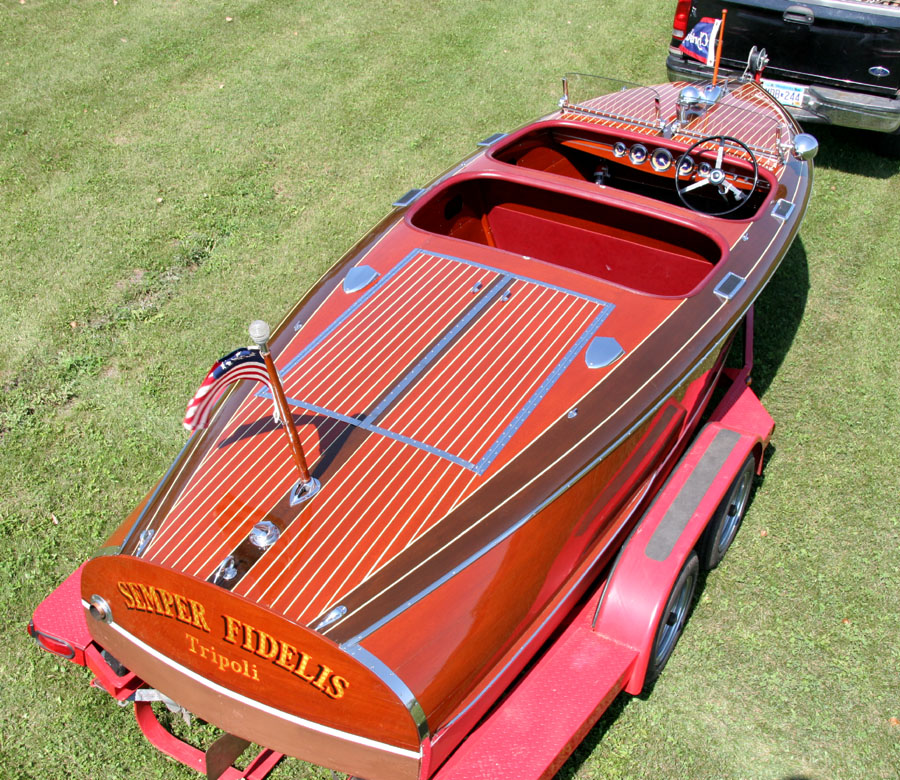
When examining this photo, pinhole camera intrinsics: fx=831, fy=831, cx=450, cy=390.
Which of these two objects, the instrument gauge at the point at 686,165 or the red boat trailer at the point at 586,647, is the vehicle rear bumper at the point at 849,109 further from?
the red boat trailer at the point at 586,647

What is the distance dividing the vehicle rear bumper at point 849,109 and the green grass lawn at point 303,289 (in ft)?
2.04

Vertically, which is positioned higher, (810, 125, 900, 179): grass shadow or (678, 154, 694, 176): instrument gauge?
(678, 154, 694, 176): instrument gauge

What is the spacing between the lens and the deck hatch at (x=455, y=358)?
3.44 m

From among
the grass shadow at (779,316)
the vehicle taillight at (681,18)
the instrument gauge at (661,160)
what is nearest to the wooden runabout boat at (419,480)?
the instrument gauge at (661,160)

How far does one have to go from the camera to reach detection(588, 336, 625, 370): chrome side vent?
11.9 ft

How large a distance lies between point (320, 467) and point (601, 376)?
1.26 m

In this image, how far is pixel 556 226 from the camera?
16.0 feet

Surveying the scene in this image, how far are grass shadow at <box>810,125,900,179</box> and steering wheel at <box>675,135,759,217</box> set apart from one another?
9.66ft

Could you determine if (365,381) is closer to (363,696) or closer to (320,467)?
(320,467)

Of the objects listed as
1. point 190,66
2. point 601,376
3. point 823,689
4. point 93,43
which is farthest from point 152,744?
point 93,43

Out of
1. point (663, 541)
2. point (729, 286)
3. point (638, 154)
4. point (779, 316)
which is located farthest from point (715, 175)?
point (663, 541)

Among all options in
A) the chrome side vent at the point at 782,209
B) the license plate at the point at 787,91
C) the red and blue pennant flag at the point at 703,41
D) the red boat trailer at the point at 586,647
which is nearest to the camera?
the red boat trailer at the point at 586,647

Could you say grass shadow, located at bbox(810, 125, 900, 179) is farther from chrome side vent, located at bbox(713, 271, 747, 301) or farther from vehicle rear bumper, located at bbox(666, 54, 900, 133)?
chrome side vent, located at bbox(713, 271, 747, 301)

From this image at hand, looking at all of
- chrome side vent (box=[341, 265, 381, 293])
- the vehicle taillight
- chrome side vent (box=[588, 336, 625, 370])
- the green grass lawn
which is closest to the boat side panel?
chrome side vent (box=[588, 336, 625, 370])
